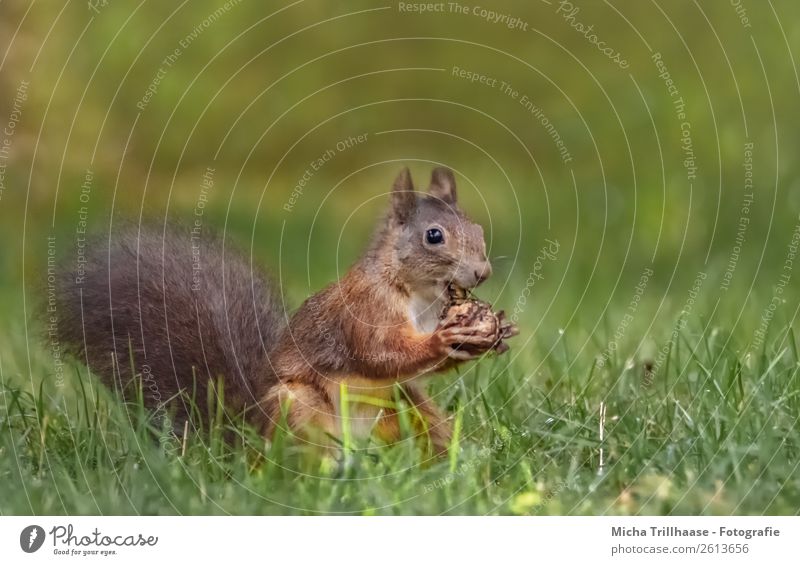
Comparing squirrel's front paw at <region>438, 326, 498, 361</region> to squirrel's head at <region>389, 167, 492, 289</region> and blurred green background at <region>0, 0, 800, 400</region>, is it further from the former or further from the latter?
blurred green background at <region>0, 0, 800, 400</region>

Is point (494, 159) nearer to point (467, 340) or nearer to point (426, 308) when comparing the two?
point (426, 308)

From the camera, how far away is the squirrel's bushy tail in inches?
115

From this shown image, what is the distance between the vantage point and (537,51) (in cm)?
607

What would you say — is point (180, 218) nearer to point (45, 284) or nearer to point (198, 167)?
point (45, 284)

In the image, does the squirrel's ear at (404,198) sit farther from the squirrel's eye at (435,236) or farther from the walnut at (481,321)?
the walnut at (481,321)

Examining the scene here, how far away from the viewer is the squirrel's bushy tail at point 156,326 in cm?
293

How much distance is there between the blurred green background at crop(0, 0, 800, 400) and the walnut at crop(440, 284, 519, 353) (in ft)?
5.84

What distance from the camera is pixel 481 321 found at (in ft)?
8.73

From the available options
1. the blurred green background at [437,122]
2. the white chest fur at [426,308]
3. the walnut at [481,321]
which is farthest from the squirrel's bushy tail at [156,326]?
A: the blurred green background at [437,122]

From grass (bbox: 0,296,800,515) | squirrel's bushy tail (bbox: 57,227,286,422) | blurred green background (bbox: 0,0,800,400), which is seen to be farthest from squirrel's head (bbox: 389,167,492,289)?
blurred green background (bbox: 0,0,800,400)

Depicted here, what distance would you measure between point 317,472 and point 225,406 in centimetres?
43

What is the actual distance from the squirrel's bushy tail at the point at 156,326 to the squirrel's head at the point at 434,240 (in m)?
0.43

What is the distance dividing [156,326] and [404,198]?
0.68 m

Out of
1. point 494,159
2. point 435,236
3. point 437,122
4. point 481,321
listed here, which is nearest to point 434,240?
point 435,236
